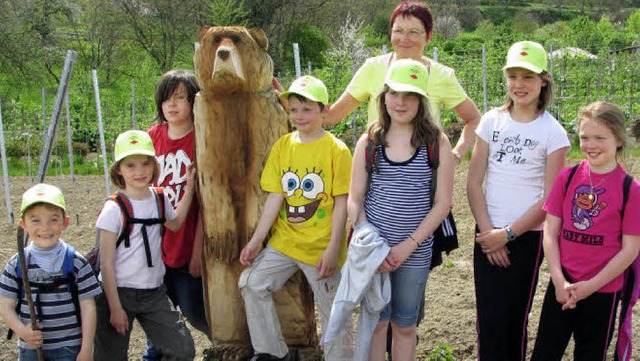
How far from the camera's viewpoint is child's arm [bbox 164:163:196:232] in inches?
133

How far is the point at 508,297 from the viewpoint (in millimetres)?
3115

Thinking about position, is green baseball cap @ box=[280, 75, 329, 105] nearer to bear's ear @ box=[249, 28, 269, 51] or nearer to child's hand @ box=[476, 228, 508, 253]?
bear's ear @ box=[249, 28, 269, 51]

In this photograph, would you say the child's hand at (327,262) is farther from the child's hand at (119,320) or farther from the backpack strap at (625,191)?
the backpack strap at (625,191)

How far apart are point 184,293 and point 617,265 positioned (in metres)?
2.25

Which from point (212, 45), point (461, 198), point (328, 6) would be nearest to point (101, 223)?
point (212, 45)

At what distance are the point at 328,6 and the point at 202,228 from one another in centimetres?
2377

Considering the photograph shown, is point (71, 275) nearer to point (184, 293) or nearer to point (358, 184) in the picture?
point (184, 293)

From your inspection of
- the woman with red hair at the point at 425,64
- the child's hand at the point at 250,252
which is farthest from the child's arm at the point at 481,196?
the child's hand at the point at 250,252

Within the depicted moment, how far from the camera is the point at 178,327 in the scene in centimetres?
333

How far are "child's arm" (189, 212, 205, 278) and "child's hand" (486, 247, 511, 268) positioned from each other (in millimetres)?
1535

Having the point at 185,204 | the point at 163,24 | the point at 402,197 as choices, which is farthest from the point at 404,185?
the point at 163,24

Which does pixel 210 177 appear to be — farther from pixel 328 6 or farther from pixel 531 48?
pixel 328 6

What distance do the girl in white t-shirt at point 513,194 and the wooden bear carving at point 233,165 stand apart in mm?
1006

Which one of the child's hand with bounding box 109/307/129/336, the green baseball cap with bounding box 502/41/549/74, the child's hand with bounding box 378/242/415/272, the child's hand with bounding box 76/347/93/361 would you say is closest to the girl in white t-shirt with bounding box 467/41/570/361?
the green baseball cap with bounding box 502/41/549/74
